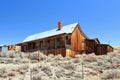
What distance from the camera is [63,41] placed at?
38094mm

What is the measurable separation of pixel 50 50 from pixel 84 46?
5795mm

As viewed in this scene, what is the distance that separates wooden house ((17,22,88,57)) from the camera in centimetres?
3784

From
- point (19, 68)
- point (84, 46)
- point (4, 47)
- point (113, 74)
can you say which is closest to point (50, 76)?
point (19, 68)

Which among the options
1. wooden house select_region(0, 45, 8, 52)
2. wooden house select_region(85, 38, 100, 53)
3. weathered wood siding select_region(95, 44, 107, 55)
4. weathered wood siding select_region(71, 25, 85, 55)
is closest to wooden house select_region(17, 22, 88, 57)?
weathered wood siding select_region(71, 25, 85, 55)

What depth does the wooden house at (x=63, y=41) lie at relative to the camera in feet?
124

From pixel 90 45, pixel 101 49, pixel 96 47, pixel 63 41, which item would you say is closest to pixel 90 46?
pixel 90 45

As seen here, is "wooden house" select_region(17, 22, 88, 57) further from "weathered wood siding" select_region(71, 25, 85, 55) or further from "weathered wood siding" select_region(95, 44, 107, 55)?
"weathered wood siding" select_region(95, 44, 107, 55)

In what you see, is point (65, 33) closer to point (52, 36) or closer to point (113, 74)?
point (52, 36)

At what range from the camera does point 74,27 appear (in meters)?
39.4

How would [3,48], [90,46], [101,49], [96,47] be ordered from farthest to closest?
[3,48]
[90,46]
[96,47]
[101,49]

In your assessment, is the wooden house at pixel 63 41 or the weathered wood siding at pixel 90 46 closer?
the wooden house at pixel 63 41

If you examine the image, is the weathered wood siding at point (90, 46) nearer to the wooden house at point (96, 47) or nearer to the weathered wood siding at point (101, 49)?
the wooden house at point (96, 47)

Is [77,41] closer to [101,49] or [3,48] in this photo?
[101,49]

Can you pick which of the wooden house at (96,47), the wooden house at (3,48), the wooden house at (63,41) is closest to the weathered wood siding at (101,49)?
the wooden house at (96,47)
